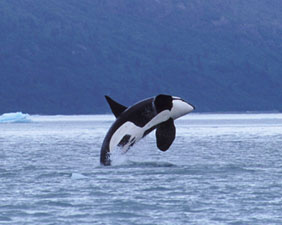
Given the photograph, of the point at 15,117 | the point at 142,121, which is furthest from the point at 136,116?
the point at 15,117

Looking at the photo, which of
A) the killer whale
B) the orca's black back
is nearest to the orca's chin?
the killer whale

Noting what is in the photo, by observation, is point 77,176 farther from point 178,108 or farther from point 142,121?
point 178,108

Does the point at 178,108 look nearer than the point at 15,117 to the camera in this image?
Yes

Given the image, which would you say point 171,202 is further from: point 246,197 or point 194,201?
point 246,197

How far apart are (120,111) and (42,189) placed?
4.34m

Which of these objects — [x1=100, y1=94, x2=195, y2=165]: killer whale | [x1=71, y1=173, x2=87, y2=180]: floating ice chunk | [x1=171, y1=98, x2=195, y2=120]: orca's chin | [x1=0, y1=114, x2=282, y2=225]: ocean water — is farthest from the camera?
[x1=171, y1=98, x2=195, y2=120]: orca's chin

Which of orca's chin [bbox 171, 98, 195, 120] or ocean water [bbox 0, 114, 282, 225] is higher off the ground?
orca's chin [bbox 171, 98, 195, 120]

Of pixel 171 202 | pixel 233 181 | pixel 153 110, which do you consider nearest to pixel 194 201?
pixel 171 202

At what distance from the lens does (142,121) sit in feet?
67.1

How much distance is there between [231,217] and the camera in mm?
13523

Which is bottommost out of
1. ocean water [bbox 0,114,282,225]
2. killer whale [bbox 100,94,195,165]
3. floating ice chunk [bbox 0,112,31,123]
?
ocean water [bbox 0,114,282,225]

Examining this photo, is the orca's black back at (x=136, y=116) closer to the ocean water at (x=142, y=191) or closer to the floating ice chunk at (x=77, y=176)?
the ocean water at (x=142, y=191)

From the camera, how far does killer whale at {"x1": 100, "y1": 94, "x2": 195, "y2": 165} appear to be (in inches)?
796

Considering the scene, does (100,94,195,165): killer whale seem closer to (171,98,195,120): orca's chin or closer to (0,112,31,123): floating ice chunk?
(171,98,195,120): orca's chin
